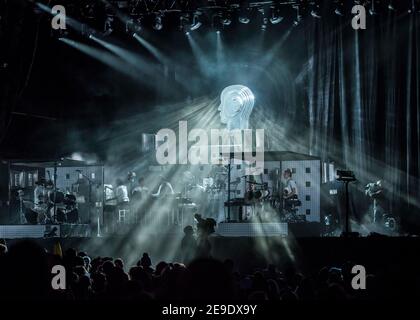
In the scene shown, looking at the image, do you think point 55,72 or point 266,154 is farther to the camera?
point 55,72

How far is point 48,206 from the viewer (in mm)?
13453

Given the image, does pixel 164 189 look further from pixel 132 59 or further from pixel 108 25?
pixel 132 59

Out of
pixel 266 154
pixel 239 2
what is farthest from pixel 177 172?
pixel 239 2

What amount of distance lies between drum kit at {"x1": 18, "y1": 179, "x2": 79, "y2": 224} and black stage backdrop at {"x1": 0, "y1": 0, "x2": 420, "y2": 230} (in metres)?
1.84

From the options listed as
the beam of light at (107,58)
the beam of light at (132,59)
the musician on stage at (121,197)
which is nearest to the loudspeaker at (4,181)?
the musician on stage at (121,197)

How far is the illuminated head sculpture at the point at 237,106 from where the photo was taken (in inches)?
704

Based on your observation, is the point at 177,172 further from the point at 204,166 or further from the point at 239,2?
the point at 239,2

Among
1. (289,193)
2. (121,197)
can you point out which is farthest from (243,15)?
(121,197)

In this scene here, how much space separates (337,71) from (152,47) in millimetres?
6085

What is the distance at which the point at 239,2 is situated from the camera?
1378 centimetres

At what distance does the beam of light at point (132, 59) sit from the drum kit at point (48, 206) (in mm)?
5550

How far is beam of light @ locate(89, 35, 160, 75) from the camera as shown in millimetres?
17720

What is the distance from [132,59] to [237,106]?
3792 millimetres
